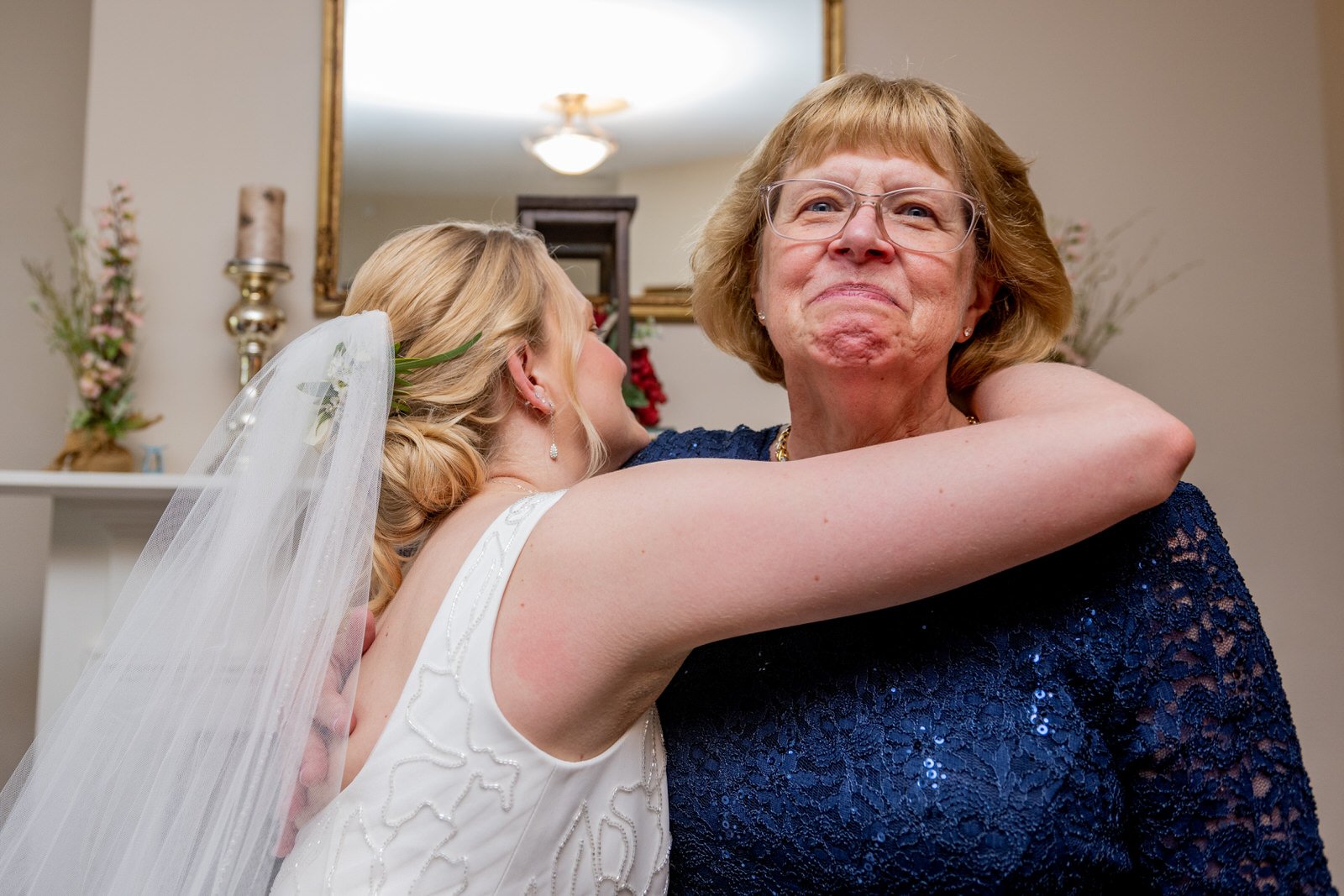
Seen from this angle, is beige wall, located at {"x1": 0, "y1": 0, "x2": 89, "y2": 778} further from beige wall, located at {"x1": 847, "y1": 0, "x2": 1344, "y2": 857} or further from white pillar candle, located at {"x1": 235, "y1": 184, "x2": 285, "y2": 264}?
beige wall, located at {"x1": 847, "y1": 0, "x2": 1344, "y2": 857}

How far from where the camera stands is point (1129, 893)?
1113 millimetres

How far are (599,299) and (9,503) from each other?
2.04 metres

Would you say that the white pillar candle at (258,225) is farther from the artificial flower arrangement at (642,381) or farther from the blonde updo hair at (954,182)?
the blonde updo hair at (954,182)

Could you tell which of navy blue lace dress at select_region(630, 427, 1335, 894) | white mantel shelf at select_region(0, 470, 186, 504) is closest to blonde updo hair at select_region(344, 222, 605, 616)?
navy blue lace dress at select_region(630, 427, 1335, 894)

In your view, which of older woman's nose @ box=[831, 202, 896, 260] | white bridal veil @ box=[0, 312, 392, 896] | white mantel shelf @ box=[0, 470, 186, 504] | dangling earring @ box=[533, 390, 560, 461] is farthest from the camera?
white mantel shelf @ box=[0, 470, 186, 504]

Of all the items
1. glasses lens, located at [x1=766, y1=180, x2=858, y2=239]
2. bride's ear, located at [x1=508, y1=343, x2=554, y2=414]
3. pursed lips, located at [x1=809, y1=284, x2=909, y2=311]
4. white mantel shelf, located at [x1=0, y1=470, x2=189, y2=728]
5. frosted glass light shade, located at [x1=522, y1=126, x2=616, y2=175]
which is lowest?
white mantel shelf, located at [x1=0, y1=470, x2=189, y2=728]

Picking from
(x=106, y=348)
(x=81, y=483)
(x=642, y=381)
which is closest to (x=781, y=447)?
(x=642, y=381)

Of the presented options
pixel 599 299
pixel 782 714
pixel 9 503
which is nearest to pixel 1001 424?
pixel 782 714

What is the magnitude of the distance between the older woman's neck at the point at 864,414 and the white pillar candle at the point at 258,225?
6.35 feet

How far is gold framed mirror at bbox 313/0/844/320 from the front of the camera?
120 inches

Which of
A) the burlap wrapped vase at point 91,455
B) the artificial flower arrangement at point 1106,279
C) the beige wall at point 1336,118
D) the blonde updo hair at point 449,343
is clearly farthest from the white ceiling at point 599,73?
the blonde updo hair at point 449,343

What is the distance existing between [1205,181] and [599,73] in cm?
189

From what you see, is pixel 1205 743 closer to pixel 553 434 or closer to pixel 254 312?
pixel 553 434

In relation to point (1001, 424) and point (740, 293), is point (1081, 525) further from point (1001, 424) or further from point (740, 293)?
point (740, 293)
